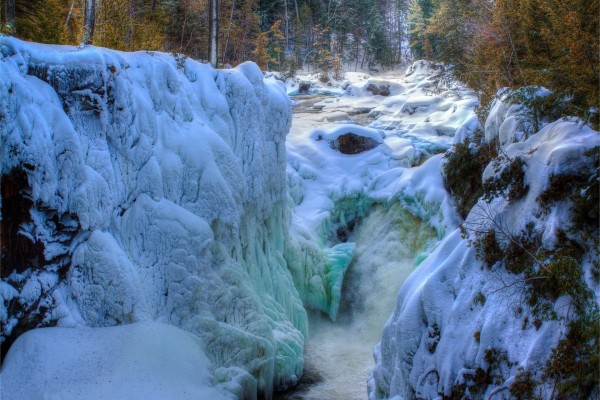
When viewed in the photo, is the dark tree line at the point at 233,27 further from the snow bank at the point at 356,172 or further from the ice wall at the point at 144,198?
the snow bank at the point at 356,172

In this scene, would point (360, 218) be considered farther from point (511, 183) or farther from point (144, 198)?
point (511, 183)

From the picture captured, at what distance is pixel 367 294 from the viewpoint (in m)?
12.4

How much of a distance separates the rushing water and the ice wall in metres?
1.10

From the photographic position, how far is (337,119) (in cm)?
2006

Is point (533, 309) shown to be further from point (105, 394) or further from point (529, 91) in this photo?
point (105, 394)

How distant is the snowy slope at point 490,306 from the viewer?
4535mm

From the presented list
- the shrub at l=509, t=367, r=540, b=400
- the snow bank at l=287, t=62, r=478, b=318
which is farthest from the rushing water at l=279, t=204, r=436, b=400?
the shrub at l=509, t=367, r=540, b=400

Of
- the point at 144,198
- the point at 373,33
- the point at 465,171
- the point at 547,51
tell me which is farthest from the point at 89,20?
the point at 373,33

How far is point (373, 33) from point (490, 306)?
1433 inches

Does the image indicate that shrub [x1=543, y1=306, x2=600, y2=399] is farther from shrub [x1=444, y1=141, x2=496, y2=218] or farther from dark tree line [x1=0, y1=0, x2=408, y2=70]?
dark tree line [x1=0, y1=0, x2=408, y2=70]

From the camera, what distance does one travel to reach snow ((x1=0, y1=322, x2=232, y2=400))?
5488 millimetres

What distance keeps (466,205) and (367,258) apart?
15.4 feet

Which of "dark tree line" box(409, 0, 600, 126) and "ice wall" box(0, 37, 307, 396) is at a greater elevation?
"dark tree line" box(409, 0, 600, 126)

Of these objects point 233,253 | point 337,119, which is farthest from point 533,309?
point 337,119
